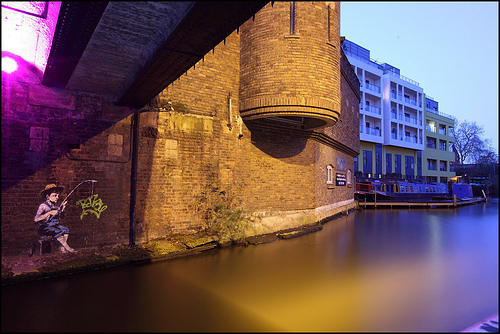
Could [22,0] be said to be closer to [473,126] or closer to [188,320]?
[188,320]

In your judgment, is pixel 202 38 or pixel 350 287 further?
pixel 350 287

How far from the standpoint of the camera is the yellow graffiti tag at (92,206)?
703cm

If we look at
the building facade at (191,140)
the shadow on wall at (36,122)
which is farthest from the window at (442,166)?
the shadow on wall at (36,122)

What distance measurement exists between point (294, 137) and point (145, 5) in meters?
8.47

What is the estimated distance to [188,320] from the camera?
4.10 metres

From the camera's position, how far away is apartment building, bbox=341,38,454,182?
3853 cm

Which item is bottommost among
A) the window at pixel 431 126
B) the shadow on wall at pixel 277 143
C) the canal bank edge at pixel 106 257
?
the canal bank edge at pixel 106 257

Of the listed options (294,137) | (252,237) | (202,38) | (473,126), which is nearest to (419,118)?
(473,126)

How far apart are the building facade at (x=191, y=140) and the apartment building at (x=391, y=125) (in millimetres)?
28768

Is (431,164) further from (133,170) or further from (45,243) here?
(45,243)

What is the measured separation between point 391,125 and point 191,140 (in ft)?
132

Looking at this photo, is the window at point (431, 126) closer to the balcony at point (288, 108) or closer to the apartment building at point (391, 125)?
the apartment building at point (391, 125)

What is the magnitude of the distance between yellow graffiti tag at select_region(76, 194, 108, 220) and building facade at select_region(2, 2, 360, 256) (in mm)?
24

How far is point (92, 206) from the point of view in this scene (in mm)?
7152
